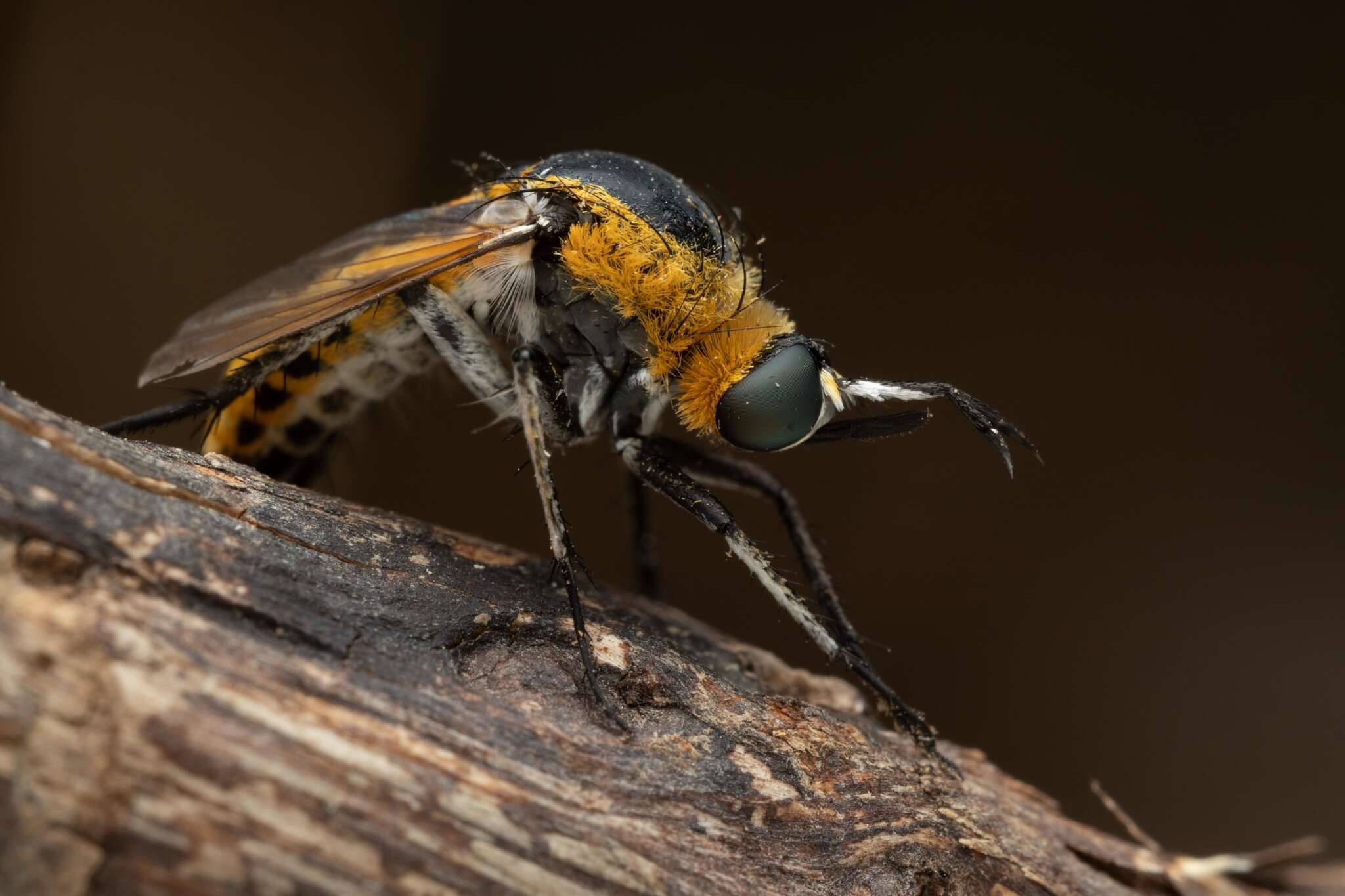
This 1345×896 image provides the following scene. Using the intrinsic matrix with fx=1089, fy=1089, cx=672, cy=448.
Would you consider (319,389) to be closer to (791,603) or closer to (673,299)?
(673,299)

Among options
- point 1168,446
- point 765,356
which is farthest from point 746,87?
point 765,356

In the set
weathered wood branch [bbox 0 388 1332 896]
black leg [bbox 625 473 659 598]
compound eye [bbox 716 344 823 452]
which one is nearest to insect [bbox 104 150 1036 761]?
compound eye [bbox 716 344 823 452]

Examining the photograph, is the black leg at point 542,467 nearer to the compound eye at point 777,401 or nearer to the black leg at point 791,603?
the black leg at point 791,603

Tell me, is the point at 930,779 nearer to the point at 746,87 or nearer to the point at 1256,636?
the point at 1256,636

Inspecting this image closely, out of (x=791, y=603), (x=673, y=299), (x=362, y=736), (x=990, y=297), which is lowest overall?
(x=362, y=736)

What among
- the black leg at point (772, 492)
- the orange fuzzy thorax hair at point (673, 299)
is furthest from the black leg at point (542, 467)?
the black leg at point (772, 492)

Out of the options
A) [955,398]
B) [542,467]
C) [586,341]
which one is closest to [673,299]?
[586,341]

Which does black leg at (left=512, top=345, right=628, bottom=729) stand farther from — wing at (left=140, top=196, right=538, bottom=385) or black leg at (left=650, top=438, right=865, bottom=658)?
black leg at (left=650, top=438, right=865, bottom=658)
